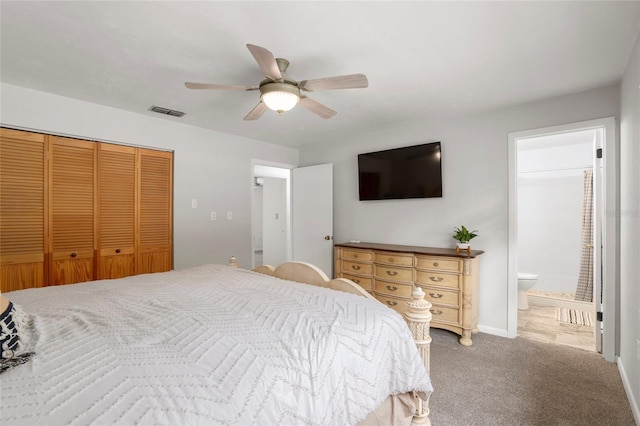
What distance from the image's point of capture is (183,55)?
212cm

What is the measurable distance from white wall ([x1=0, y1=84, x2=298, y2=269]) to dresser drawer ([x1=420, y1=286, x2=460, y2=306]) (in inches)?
96.0

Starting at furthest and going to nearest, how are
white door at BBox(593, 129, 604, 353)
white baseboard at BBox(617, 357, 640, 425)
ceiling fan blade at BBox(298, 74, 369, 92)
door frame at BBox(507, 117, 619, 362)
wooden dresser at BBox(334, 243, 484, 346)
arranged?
wooden dresser at BBox(334, 243, 484, 346) < white door at BBox(593, 129, 604, 353) < door frame at BBox(507, 117, 619, 362) < ceiling fan blade at BBox(298, 74, 369, 92) < white baseboard at BBox(617, 357, 640, 425)

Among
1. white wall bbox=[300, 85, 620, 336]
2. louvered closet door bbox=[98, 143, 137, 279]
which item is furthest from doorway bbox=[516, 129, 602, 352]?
louvered closet door bbox=[98, 143, 137, 279]

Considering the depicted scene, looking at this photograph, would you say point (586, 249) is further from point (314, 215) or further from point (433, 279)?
point (314, 215)

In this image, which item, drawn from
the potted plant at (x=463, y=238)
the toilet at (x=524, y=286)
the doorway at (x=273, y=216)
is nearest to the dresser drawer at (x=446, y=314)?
the potted plant at (x=463, y=238)

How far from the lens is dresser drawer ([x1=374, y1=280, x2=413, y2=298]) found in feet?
10.9

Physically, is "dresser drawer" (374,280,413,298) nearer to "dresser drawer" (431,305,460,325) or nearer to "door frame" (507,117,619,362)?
"dresser drawer" (431,305,460,325)

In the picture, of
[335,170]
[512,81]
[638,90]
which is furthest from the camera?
[335,170]

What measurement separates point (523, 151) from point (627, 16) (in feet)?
11.4

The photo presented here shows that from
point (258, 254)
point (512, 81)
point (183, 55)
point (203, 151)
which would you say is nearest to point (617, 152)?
point (512, 81)

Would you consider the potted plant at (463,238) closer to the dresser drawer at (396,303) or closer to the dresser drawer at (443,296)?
the dresser drawer at (443,296)

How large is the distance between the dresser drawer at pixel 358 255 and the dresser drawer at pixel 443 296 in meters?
0.73

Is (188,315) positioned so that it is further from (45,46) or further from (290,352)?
(45,46)

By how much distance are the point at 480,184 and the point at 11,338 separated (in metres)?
3.67
